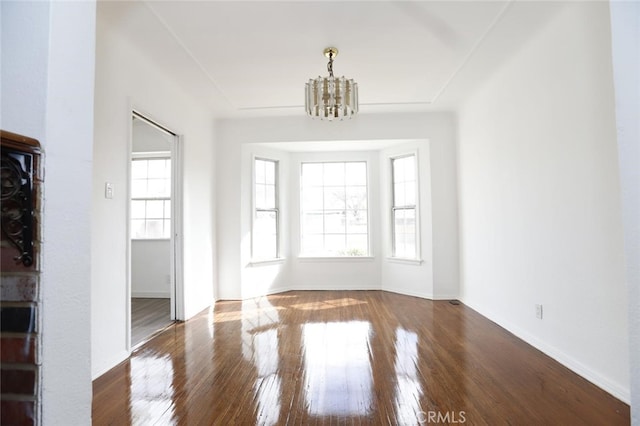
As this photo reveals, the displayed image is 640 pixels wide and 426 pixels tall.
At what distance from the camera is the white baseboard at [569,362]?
186cm

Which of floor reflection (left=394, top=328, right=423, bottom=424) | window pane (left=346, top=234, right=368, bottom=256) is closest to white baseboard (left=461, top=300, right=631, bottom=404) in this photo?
floor reflection (left=394, top=328, right=423, bottom=424)

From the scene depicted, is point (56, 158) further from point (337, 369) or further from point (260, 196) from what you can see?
point (260, 196)

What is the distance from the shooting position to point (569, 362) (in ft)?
7.34

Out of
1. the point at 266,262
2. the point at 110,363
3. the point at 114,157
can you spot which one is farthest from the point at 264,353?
the point at 266,262

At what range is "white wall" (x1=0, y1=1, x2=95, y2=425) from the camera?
0.68m

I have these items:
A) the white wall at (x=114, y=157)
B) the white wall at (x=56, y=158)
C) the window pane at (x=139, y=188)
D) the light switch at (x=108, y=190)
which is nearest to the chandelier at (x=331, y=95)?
the white wall at (x=114, y=157)

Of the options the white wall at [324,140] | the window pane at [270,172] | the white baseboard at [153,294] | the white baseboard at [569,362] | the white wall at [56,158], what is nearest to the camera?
the white wall at [56,158]

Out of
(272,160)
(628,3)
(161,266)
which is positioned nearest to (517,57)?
(628,3)

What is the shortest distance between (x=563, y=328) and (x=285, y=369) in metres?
2.12

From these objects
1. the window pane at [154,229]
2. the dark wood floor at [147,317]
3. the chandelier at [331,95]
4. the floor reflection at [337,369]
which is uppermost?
the chandelier at [331,95]

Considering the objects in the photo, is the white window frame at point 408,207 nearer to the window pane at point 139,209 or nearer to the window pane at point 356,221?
the window pane at point 356,221

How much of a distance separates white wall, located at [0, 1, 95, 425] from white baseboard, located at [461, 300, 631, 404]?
8.87 ft

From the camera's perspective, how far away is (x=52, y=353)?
0.68 meters

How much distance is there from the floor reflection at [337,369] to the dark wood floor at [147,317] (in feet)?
5.13
